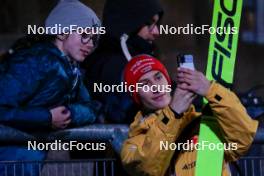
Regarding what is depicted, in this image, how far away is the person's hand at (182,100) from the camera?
5.66 metres

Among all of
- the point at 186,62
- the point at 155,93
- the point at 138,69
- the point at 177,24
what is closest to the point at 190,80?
the point at 186,62

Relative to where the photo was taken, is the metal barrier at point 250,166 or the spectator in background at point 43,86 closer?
the spectator in background at point 43,86

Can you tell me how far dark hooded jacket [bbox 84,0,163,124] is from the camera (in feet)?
22.6

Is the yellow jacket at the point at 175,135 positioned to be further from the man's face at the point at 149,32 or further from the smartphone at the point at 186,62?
the man's face at the point at 149,32

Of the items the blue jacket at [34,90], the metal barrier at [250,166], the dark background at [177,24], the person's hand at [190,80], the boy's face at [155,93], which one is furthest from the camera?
the dark background at [177,24]

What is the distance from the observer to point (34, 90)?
6.53 meters

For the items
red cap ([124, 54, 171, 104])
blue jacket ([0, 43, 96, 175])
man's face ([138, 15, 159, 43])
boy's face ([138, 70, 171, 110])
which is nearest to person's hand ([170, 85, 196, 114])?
boy's face ([138, 70, 171, 110])

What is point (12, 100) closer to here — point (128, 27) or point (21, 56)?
point (21, 56)

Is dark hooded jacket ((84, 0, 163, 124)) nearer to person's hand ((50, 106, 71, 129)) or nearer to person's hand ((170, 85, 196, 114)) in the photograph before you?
person's hand ((50, 106, 71, 129))

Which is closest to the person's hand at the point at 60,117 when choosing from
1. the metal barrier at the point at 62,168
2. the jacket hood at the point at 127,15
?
the metal barrier at the point at 62,168

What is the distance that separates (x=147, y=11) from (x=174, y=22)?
261 cm

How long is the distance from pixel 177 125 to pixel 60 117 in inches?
39.6

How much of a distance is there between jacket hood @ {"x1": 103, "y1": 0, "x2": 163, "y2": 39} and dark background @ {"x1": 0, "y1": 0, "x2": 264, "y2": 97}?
1747 mm

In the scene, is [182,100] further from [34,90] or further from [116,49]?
[116,49]
